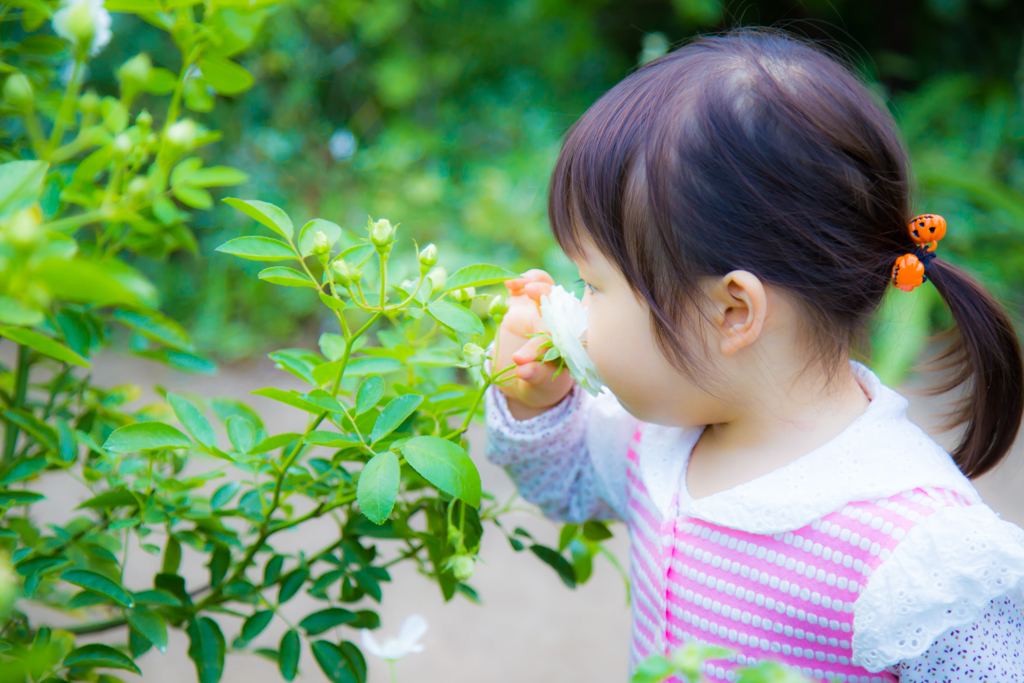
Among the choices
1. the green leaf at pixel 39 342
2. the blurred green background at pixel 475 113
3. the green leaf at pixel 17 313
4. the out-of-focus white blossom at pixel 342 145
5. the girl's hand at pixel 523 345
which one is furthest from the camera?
the out-of-focus white blossom at pixel 342 145

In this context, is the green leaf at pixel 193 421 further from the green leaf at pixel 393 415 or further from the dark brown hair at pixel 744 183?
the dark brown hair at pixel 744 183

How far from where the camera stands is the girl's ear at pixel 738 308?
62 cm

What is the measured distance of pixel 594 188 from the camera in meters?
0.66

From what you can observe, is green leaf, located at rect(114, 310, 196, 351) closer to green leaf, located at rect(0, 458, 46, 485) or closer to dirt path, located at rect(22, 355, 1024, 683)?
green leaf, located at rect(0, 458, 46, 485)

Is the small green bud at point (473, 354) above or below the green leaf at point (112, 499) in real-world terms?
above

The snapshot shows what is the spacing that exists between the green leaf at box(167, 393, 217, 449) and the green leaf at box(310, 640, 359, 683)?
0.79 ft

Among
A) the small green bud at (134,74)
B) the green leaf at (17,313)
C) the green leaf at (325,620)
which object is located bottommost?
the green leaf at (325,620)

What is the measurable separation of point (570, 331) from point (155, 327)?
0.41m

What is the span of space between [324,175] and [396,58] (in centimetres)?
50

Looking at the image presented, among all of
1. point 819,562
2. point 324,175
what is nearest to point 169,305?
point 324,175

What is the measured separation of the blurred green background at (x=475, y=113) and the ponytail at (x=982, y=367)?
1495 mm

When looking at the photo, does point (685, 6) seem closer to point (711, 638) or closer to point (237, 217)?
point (237, 217)

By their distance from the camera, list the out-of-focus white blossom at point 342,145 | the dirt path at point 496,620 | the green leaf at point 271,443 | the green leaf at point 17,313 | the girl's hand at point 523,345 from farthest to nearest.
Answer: the out-of-focus white blossom at point 342,145
the dirt path at point 496,620
the girl's hand at point 523,345
the green leaf at point 271,443
the green leaf at point 17,313

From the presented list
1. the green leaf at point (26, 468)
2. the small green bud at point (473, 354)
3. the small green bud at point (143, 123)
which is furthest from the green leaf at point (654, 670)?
the small green bud at point (143, 123)
